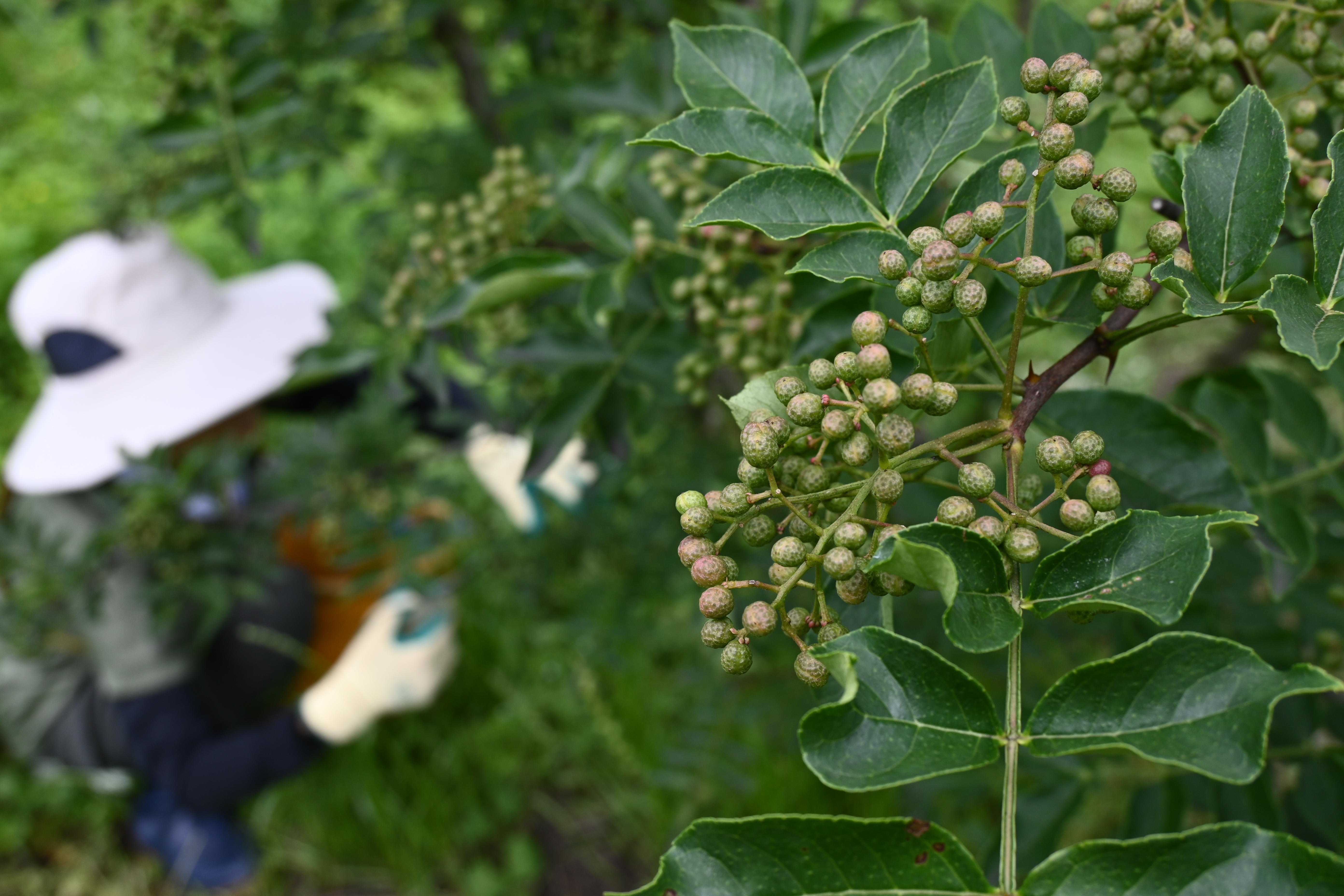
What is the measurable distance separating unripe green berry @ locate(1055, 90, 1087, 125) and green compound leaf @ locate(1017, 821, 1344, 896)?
0.42 m

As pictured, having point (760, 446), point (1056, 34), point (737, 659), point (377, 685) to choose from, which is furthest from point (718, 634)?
point (377, 685)

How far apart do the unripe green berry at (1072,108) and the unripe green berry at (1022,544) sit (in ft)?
0.85

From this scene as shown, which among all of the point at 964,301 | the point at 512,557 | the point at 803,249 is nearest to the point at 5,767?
the point at 512,557

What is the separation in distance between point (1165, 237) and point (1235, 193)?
2.8 inches

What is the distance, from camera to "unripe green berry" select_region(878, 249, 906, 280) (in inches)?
23.2

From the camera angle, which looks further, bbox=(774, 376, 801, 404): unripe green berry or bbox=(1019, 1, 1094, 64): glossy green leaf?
bbox=(1019, 1, 1094, 64): glossy green leaf

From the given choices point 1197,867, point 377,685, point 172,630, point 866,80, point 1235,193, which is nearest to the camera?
point 1197,867

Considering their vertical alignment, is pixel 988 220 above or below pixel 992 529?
above

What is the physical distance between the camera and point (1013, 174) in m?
0.60

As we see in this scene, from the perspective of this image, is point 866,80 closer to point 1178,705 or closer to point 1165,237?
point 1165,237

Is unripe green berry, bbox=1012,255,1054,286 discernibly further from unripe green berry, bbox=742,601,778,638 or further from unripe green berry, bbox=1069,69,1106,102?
unripe green berry, bbox=742,601,778,638

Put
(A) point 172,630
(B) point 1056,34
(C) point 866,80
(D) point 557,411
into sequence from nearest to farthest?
(C) point 866,80 < (B) point 1056,34 < (D) point 557,411 < (A) point 172,630

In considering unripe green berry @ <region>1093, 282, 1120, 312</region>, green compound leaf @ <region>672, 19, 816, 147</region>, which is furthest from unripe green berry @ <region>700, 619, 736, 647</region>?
green compound leaf @ <region>672, 19, 816, 147</region>

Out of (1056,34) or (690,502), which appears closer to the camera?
(690,502)
